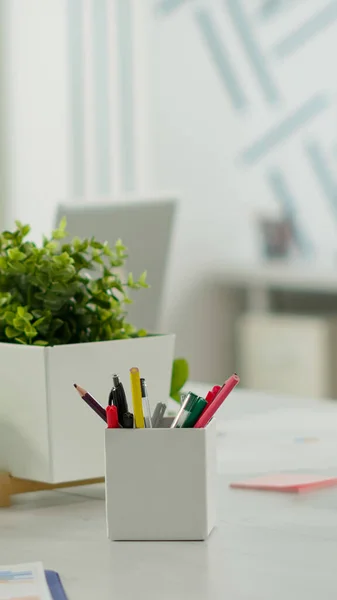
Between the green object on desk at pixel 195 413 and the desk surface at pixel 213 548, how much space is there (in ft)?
0.34

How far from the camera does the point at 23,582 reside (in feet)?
2.72

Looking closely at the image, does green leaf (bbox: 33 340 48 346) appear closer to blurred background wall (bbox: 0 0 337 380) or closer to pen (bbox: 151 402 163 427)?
pen (bbox: 151 402 163 427)

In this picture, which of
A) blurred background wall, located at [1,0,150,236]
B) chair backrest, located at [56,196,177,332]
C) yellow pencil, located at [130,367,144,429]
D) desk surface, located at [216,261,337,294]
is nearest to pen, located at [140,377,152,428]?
yellow pencil, located at [130,367,144,429]

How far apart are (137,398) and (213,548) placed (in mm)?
154

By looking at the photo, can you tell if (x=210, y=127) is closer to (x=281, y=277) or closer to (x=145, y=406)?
(x=281, y=277)

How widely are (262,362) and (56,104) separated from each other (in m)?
1.26

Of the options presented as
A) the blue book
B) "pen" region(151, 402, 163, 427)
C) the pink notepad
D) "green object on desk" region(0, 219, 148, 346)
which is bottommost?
the blue book

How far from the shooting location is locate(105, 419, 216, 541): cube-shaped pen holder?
94 centimetres

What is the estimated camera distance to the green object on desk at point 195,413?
3.17 ft

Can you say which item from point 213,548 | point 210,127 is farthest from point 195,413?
point 210,127

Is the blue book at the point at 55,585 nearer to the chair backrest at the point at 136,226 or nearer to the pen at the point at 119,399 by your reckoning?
the pen at the point at 119,399

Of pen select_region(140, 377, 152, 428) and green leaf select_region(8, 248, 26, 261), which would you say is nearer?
pen select_region(140, 377, 152, 428)

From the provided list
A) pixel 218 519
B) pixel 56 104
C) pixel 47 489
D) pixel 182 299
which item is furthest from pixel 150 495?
pixel 182 299

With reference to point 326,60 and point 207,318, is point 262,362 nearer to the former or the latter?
point 207,318
